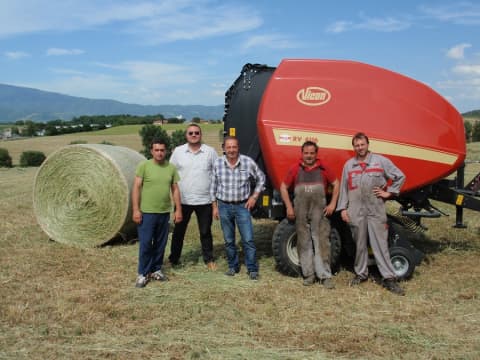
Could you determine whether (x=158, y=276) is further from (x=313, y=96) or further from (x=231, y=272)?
(x=313, y=96)

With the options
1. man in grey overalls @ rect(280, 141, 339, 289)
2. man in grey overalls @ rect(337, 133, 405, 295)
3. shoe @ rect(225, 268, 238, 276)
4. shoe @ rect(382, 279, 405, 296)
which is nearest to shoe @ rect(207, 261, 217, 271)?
shoe @ rect(225, 268, 238, 276)

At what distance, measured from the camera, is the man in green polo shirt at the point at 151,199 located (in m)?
5.46

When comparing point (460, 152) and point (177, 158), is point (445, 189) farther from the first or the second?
point (177, 158)

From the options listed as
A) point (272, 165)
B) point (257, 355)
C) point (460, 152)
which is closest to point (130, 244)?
point (272, 165)

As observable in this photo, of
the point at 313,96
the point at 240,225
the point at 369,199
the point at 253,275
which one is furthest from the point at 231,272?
the point at 313,96

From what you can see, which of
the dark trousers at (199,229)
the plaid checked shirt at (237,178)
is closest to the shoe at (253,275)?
the dark trousers at (199,229)

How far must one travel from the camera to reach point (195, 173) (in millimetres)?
5867

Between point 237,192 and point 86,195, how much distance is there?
2811mm

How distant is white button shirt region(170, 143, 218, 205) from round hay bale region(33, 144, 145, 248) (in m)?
1.42

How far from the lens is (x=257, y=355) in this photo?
3.71 metres

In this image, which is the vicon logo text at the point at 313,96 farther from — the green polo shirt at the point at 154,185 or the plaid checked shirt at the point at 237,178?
the green polo shirt at the point at 154,185

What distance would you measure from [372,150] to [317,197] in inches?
32.9

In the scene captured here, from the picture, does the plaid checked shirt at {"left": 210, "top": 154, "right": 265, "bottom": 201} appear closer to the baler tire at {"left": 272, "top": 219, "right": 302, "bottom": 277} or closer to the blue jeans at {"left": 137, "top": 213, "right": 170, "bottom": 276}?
the baler tire at {"left": 272, "top": 219, "right": 302, "bottom": 277}

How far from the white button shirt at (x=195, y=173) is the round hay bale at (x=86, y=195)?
142cm
